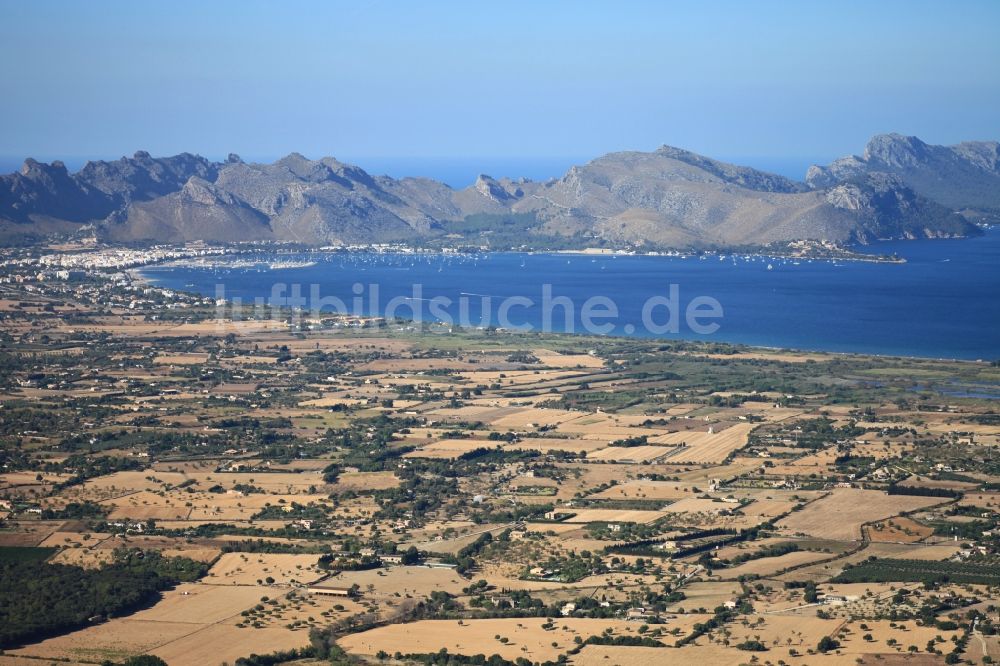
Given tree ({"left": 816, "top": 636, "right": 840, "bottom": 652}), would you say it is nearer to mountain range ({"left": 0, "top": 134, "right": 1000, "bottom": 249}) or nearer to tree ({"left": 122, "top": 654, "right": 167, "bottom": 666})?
tree ({"left": 122, "top": 654, "right": 167, "bottom": 666})

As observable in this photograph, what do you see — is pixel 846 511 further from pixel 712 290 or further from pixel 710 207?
pixel 710 207

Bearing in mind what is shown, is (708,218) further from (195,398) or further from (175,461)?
(175,461)

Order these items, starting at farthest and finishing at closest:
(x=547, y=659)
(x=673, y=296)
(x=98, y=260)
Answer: (x=98, y=260), (x=673, y=296), (x=547, y=659)

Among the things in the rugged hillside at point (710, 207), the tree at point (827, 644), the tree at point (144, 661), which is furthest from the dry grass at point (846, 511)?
the rugged hillside at point (710, 207)

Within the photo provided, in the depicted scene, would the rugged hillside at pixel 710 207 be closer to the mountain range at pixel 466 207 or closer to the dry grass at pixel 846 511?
the mountain range at pixel 466 207

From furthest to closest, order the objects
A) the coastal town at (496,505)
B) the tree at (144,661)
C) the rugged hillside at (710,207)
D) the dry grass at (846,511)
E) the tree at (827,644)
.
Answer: the rugged hillside at (710,207) → the dry grass at (846,511) → the coastal town at (496,505) → the tree at (827,644) → the tree at (144,661)

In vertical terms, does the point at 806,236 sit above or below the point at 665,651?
above

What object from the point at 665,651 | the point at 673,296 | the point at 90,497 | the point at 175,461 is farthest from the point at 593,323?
the point at 665,651
